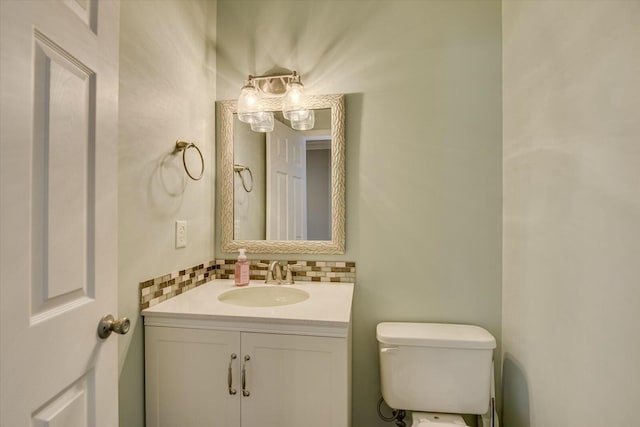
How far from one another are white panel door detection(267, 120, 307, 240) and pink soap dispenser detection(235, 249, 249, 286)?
0.18 meters

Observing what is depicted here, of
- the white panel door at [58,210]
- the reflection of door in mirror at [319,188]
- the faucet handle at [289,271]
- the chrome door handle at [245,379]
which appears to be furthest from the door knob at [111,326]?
the reflection of door in mirror at [319,188]

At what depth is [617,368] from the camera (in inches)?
31.1

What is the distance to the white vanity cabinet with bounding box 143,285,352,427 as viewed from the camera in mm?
1066

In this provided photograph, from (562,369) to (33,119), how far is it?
1571 mm

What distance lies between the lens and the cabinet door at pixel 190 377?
111 cm

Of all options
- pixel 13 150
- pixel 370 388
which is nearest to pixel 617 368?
pixel 370 388

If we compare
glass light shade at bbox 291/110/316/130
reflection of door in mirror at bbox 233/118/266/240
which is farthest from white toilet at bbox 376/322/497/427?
glass light shade at bbox 291/110/316/130

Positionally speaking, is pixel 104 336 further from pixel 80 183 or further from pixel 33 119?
pixel 33 119

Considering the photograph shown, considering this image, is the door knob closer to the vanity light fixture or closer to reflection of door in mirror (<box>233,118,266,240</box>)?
reflection of door in mirror (<box>233,118,266,240</box>)

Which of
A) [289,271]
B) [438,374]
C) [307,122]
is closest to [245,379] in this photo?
[289,271]

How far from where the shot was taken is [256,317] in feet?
3.56

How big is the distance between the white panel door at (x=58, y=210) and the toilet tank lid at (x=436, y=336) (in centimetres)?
101

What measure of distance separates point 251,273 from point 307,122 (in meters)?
0.85

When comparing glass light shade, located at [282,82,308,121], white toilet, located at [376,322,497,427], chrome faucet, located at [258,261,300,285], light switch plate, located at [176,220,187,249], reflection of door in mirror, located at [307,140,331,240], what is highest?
glass light shade, located at [282,82,308,121]
